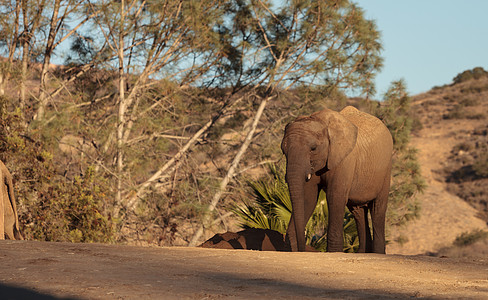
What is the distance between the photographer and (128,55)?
15812 millimetres

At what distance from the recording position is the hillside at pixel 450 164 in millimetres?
30967

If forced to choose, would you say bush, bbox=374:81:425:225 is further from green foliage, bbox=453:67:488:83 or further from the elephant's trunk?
green foliage, bbox=453:67:488:83

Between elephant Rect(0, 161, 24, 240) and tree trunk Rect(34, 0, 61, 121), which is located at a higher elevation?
tree trunk Rect(34, 0, 61, 121)

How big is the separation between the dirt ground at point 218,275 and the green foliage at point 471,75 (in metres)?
59.9

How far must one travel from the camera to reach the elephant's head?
7.17 metres

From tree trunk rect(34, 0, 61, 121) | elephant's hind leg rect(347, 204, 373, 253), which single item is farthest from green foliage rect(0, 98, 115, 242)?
elephant's hind leg rect(347, 204, 373, 253)

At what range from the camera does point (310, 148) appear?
287 inches

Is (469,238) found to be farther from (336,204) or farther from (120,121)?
(336,204)

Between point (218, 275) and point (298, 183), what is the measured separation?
286 centimetres

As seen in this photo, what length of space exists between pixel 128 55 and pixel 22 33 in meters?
2.53

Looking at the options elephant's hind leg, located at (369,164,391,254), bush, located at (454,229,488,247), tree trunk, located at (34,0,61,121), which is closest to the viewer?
elephant's hind leg, located at (369,164,391,254)

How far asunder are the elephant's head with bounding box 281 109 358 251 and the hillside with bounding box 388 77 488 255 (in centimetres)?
1440

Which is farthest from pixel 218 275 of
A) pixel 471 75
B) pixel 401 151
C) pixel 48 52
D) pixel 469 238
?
pixel 471 75

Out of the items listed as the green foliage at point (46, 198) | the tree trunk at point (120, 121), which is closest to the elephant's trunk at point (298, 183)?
the green foliage at point (46, 198)
